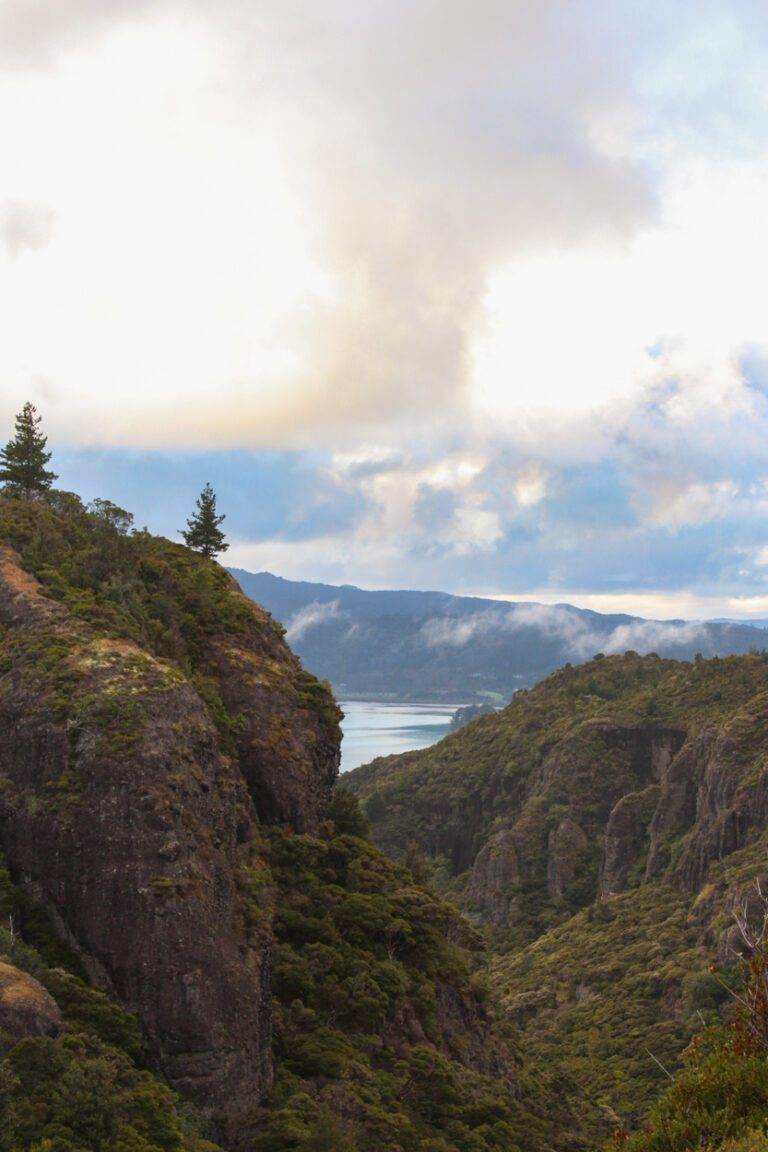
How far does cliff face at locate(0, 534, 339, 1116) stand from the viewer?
1104 inches

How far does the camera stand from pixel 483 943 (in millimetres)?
50438

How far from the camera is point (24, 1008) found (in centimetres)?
2305

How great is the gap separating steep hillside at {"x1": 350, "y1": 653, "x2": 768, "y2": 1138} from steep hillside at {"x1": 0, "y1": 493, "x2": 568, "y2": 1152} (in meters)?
12.7

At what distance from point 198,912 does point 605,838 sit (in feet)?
294

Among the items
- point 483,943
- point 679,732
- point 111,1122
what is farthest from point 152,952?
point 679,732

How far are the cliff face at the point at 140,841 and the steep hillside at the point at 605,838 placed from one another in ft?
76.3

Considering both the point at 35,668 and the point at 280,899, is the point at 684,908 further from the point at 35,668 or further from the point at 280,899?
the point at 35,668

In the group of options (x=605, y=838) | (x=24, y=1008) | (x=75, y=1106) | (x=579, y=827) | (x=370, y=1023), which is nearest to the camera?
(x=75, y=1106)

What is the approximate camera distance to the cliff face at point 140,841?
28.0 meters

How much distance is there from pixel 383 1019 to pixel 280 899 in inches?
227

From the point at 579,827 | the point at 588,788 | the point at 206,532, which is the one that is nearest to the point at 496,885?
the point at 579,827

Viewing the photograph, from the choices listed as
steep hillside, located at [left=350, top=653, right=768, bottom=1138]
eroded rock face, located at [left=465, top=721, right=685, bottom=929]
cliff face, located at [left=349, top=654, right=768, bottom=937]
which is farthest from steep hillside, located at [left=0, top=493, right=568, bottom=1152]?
eroded rock face, located at [left=465, top=721, right=685, bottom=929]

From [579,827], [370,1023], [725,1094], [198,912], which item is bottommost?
[579,827]

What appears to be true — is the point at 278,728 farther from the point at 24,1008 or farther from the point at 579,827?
the point at 579,827
